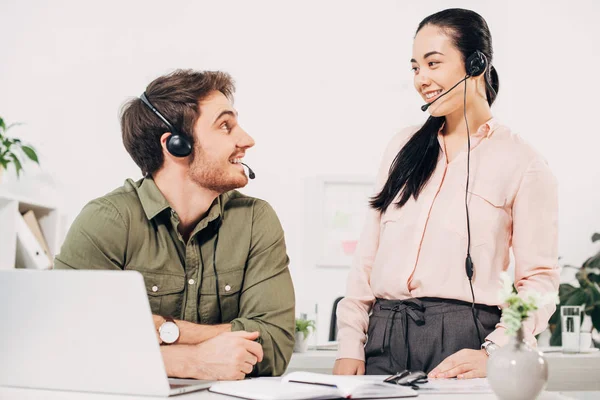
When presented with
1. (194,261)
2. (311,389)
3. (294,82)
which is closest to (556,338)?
(294,82)

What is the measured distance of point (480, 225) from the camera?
1.80 metres

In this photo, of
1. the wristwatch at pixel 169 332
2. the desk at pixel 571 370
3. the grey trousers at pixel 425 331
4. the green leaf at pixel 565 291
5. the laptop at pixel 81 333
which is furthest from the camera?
the green leaf at pixel 565 291

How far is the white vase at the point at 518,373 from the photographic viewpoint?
1130 mm

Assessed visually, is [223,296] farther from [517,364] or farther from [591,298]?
[591,298]

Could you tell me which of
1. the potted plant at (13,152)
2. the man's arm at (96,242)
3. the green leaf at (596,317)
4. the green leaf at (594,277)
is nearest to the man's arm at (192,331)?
the man's arm at (96,242)

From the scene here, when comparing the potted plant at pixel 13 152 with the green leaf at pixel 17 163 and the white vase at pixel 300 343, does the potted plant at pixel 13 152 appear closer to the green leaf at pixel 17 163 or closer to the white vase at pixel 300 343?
the green leaf at pixel 17 163

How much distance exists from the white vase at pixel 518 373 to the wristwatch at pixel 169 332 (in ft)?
2.38

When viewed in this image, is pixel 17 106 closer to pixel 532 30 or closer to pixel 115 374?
pixel 532 30

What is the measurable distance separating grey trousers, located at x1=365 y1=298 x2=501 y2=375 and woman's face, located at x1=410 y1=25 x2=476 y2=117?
0.52m

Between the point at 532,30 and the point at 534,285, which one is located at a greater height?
the point at 532,30

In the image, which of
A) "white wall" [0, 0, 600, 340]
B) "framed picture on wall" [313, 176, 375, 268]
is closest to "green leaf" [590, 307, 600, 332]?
"white wall" [0, 0, 600, 340]

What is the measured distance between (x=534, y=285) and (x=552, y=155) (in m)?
3.13

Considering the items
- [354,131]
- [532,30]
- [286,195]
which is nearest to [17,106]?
[286,195]

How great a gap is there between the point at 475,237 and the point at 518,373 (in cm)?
69
